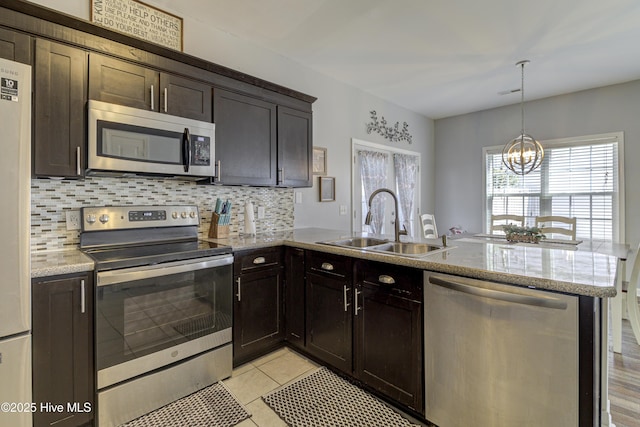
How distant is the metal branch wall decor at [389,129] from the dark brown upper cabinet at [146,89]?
104 inches

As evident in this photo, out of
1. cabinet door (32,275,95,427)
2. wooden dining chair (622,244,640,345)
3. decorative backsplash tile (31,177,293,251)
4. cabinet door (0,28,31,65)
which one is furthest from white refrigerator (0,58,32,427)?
wooden dining chair (622,244,640,345)

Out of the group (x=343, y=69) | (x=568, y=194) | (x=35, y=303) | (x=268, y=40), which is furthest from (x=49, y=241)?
(x=568, y=194)

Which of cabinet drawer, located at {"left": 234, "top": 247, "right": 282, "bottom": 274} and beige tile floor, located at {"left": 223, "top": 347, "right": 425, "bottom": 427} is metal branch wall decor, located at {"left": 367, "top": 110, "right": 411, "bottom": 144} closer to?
cabinet drawer, located at {"left": 234, "top": 247, "right": 282, "bottom": 274}

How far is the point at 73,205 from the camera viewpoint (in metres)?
1.98

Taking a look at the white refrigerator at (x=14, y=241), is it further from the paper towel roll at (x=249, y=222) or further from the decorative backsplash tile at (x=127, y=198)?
the paper towel roll at (x=249, y=222)

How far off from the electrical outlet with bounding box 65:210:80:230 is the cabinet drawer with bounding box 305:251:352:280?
153 cm

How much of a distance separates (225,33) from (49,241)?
7.13 ft

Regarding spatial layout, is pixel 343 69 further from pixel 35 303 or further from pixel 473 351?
pixel 35 303

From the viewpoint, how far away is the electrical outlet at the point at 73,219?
1.95 meters

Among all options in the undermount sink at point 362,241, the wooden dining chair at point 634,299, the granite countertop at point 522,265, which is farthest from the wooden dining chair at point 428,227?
the granite countertop at point 522,265

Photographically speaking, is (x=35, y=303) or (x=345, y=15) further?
(x=345, y=15)

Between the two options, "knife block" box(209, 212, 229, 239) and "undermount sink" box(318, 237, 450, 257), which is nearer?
"undermount sink" box(318, 237, 450, 257)

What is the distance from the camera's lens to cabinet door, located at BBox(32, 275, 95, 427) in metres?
1.43

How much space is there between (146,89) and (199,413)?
6.67 feet
